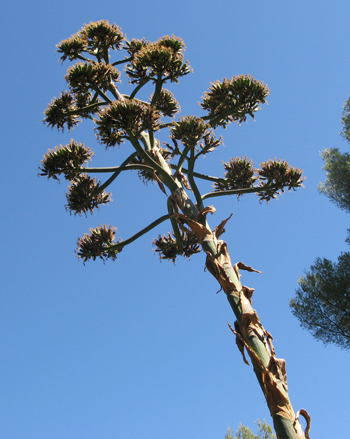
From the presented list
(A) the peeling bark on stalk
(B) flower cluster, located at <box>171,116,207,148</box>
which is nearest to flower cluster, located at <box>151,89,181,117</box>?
(B) flower cluster, located at <box>171,116,207,148</box>

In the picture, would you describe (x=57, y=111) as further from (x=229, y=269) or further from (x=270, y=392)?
(x=270, y=392)

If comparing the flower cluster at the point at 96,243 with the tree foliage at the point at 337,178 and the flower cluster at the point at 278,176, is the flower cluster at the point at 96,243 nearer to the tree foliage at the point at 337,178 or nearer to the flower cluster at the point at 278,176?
the flower cluster at the point at 278,176

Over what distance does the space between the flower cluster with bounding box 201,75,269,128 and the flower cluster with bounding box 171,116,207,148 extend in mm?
869

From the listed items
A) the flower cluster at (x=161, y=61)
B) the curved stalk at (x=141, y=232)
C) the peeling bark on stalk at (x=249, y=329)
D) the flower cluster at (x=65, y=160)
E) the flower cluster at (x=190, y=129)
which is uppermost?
the flower cluster at (x=161, y=61)

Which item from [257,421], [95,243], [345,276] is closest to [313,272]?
[345,276]

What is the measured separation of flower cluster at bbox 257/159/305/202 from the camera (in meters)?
6.14

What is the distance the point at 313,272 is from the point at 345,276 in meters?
1.03

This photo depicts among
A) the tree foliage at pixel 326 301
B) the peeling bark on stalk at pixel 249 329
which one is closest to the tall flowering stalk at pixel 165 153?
the peeling bark on stalk at pixel 249 329

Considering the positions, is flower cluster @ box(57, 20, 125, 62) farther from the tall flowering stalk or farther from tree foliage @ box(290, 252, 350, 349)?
tree foliage @ box(290, 252, 350, 349)

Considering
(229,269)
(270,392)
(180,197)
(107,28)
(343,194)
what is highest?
(343,194)

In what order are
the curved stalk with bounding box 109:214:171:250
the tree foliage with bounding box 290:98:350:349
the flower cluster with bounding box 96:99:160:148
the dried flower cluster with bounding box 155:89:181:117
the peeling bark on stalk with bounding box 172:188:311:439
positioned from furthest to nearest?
the tree foliage with bounding box 290:98:350:349, the dried flower cluster with bounding box 155:89:181:117, the curved stalk with bounding box 109:214:171:250, the flower cluster with bounding box 96:99:160:148, the peeling bark on stalk with bounding box 172:188:311:439

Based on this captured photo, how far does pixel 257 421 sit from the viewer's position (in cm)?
1633

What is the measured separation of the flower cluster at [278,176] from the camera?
20.2 ft

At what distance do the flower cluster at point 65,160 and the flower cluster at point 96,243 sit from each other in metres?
1.07
